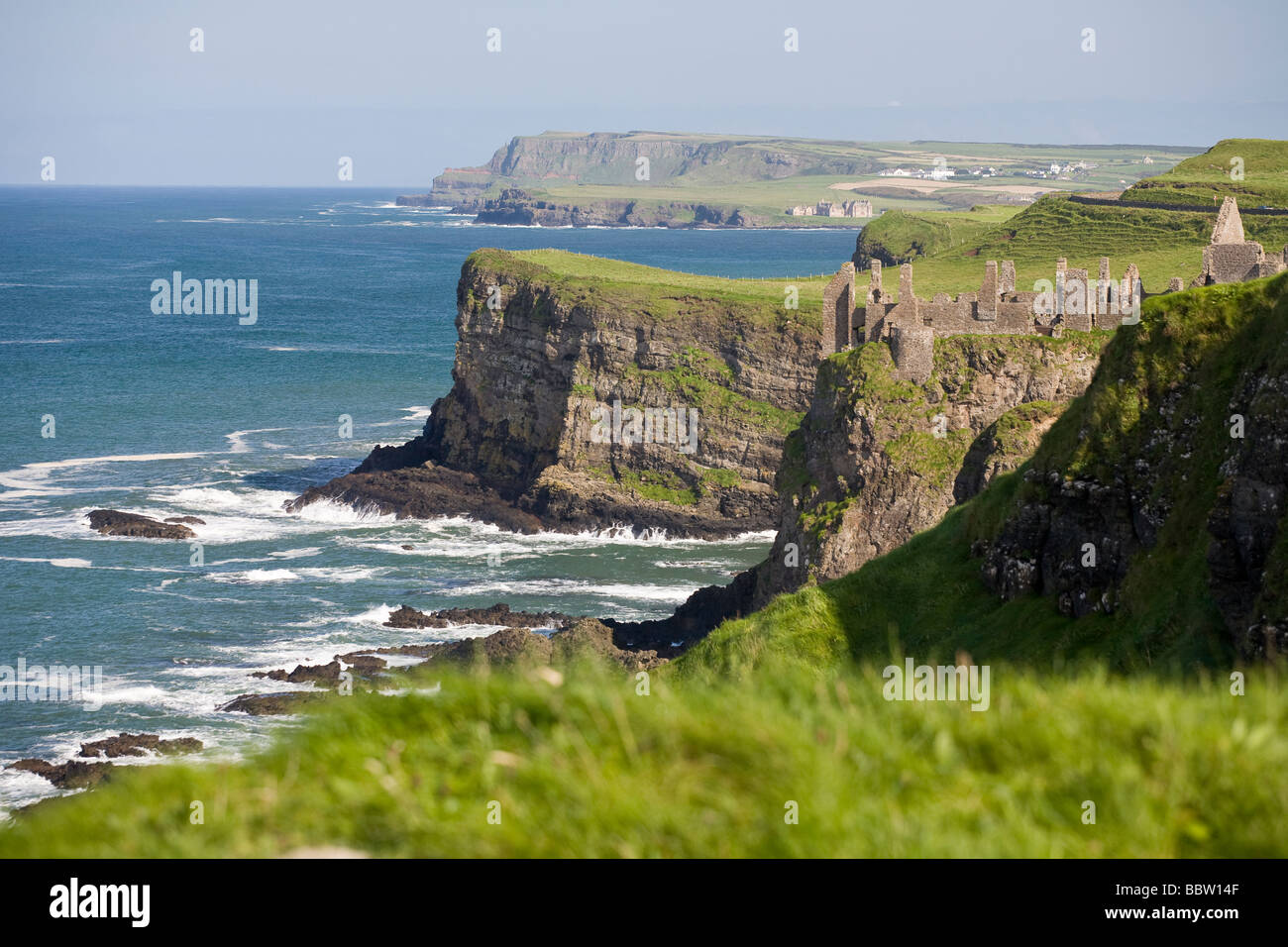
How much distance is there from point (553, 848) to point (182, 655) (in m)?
54.6

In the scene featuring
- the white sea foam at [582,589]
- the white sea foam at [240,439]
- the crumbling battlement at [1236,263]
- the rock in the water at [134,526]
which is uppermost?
the crumbling battlement at [1236,263]

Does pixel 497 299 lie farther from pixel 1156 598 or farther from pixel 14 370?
pixel 1156 598

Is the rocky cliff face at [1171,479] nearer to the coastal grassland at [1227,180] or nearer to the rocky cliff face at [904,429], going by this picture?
A: the rocky cliff face at [904,429]

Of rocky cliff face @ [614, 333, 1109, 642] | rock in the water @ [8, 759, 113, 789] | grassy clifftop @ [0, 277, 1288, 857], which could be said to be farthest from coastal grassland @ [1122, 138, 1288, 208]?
grassy clifftop @ [0, 277, 1288, 857]

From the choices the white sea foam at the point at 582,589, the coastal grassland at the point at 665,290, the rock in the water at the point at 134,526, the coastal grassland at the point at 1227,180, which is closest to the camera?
the white sea foam at the point at 582,589

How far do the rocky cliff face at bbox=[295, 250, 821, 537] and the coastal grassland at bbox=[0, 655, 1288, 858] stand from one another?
253 ft

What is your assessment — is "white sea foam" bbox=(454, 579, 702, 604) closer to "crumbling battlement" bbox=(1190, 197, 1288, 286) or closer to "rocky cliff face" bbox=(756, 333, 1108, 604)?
"rocky cliff face" bbox=(756, 333, 1108, 604)

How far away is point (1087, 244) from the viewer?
10406cm

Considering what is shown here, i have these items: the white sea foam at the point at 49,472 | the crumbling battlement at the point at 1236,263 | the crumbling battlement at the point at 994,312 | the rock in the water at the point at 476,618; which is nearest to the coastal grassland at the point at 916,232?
the white sea foam at the point at 49,472

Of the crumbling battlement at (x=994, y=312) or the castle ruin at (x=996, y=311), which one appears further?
the crumbling battlement at (x=994, y=312)

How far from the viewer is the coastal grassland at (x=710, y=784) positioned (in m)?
7.16

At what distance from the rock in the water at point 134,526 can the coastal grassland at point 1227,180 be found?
76.6 meters
